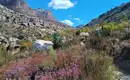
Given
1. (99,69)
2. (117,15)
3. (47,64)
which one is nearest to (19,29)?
(117,15)

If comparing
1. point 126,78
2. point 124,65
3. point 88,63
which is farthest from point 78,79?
point 124,65

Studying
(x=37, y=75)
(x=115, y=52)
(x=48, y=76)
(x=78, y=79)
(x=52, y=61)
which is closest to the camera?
(x=78, y=79)

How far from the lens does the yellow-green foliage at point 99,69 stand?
667 centimetres

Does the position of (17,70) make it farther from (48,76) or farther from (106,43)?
(106,43)

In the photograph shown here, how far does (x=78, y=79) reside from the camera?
689cm

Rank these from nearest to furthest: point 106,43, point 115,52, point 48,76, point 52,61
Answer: point 48,76
point 52,61
point 115,52
point 106,43

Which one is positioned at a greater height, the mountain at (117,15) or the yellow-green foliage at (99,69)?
the mountain at (117,15)

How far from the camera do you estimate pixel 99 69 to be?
6871 millimetres

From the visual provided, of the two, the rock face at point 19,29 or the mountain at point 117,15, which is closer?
the rock face at point 19,29

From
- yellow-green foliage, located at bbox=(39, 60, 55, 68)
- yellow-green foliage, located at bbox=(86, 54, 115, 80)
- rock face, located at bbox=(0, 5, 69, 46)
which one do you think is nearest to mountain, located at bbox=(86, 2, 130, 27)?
rock face, located at bbox=(0, 5, 69, 46)

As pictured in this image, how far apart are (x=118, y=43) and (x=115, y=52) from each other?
120cm

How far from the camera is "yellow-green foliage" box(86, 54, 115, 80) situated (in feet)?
21.9

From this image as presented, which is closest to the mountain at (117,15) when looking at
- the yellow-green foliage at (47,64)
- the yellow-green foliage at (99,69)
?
the yellow-green foliage at (47,64)

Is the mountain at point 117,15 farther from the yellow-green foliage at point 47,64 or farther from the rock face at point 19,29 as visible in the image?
the yellow-green foliage at point 47,64
